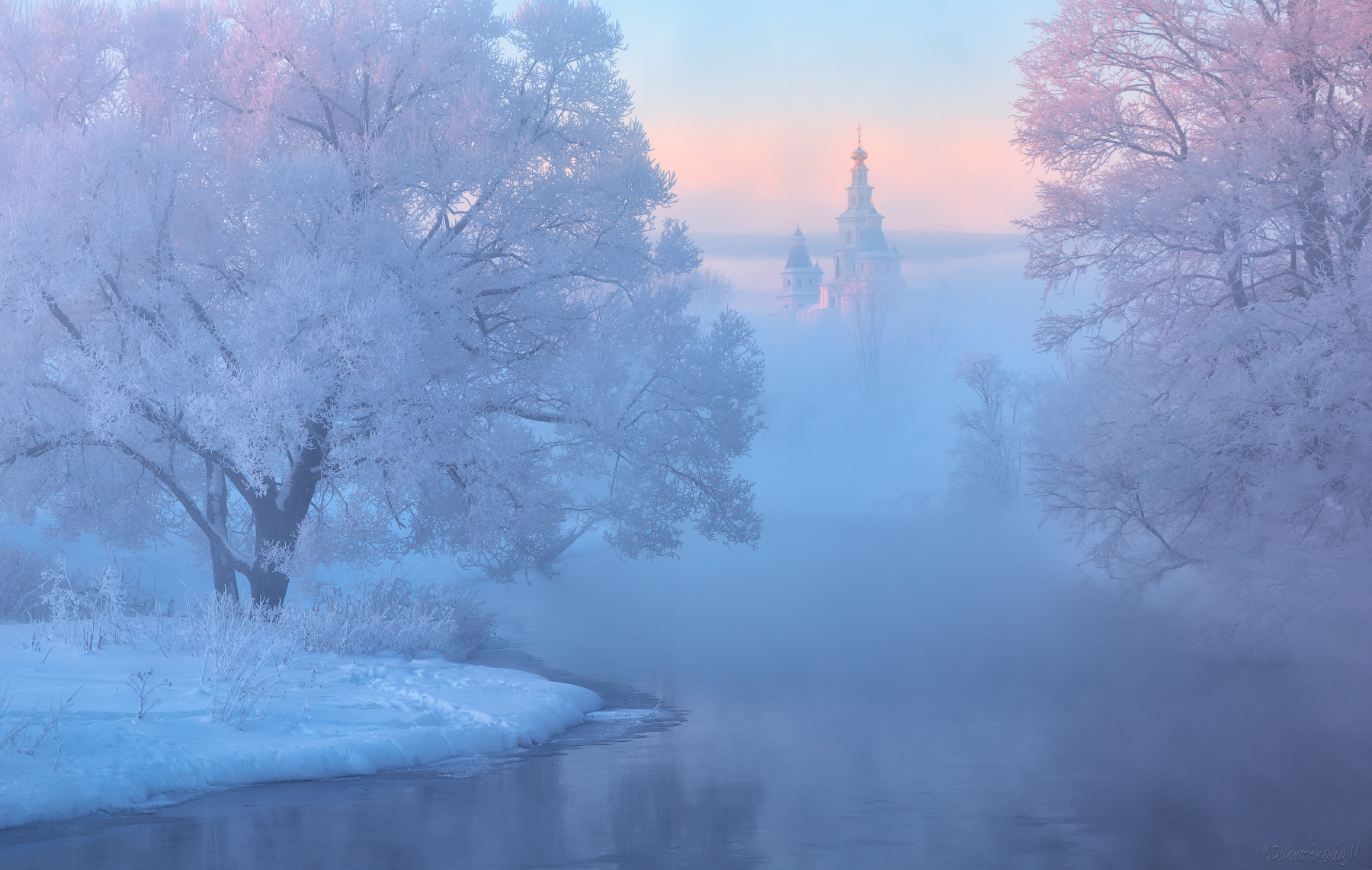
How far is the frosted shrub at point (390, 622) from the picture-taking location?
45.1ft

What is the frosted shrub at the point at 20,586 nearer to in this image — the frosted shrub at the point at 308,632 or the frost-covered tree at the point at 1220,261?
the frosted shrub at the point at 308,632

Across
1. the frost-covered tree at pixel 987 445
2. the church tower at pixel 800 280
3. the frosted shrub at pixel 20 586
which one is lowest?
the frosted shrub at pixel 20 586

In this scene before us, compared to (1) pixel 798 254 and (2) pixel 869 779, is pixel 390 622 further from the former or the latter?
(1) pixel 798 254

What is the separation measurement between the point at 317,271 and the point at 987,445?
133 feet

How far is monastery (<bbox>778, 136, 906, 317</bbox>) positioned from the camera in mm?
134375

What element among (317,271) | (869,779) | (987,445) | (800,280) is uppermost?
(800,280)

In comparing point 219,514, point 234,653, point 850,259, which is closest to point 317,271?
point 234,653

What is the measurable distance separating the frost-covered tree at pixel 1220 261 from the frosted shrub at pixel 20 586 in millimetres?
16255

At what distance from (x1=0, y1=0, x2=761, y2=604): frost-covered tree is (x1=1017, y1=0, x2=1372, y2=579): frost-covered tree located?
7.94 metres

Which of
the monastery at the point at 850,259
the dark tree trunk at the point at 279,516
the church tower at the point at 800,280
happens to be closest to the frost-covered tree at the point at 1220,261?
the dark tree trunk at the point at 279,516

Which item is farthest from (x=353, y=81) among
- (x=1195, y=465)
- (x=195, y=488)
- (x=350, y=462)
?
(x=1195, y=465)

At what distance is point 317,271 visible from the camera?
1423 cm

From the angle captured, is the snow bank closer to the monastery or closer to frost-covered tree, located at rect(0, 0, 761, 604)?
frost-covered tree, located at rect(0, 0, 761, 604)

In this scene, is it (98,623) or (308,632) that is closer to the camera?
(98,623)
